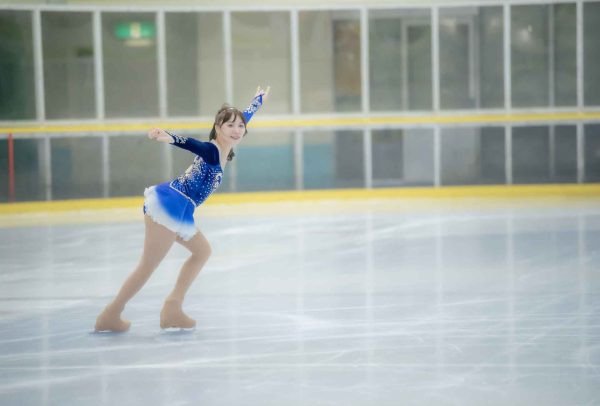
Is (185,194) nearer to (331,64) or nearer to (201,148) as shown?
(201,148)

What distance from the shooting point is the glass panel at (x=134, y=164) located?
14.7 metres

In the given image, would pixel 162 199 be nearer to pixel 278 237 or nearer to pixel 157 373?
pixel 157 373

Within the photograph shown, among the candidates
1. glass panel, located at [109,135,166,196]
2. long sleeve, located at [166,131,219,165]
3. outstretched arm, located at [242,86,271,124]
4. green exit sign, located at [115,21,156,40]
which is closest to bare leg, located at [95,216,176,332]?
long sleeve, located at [166,131,219,165]

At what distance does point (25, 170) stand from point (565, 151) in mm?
7752

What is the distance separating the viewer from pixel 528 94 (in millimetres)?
15500

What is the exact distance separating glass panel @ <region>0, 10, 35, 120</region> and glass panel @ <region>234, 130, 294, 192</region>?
10.1 ft

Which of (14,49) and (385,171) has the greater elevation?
(14,49)

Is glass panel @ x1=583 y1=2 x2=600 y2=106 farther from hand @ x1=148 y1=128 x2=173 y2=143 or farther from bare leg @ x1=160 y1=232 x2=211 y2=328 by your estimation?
hand @ x1=148 y1=128 x2=173 y2=143

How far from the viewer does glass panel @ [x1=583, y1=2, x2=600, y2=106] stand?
15375 mm

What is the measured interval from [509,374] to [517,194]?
34.0 feet

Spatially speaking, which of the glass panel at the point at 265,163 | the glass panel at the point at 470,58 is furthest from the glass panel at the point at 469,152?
the glass panel at the point at 265,163

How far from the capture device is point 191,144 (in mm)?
5473

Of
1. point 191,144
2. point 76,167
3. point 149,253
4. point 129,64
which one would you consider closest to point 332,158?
point 129,64

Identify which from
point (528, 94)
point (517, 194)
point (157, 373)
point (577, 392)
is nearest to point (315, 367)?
point (157, 373)
